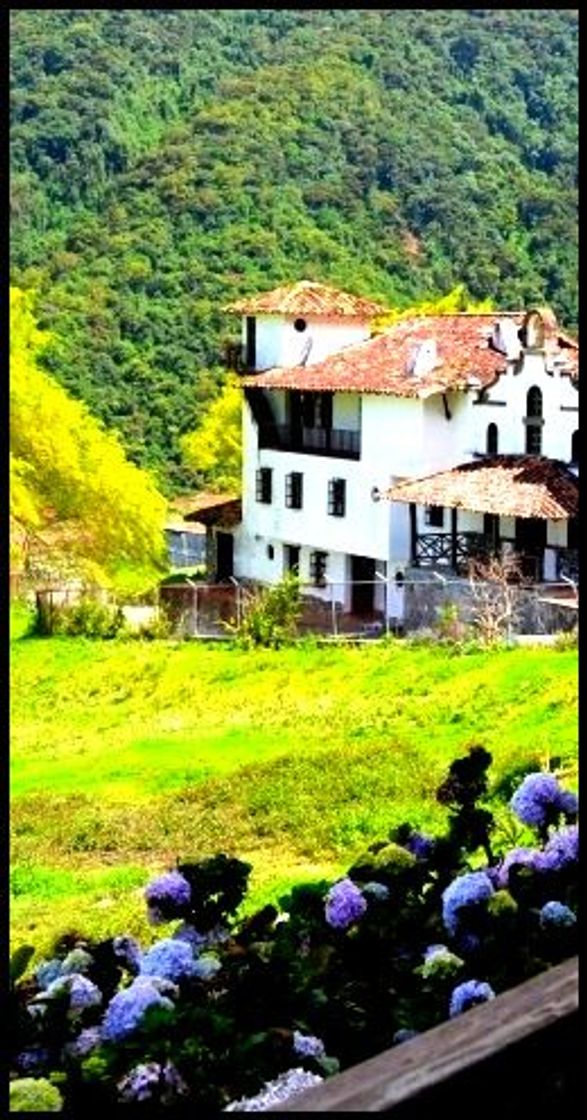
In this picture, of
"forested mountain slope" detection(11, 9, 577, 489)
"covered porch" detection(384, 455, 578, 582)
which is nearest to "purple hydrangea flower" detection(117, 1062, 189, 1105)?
"covered porch" detection(384, 455, 578, 582)

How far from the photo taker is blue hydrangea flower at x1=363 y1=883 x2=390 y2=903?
1.93 meters

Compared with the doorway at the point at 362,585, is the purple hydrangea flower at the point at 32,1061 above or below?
above

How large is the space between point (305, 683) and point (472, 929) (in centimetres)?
1133

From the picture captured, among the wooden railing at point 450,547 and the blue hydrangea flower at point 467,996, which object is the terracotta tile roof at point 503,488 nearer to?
the wooden railing at point 450,547

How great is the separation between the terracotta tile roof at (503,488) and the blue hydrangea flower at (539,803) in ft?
45.7

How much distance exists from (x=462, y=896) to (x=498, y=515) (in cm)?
1518

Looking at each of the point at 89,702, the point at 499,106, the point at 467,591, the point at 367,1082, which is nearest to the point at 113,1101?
the point at 367,1082

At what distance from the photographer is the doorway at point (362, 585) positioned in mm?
18219

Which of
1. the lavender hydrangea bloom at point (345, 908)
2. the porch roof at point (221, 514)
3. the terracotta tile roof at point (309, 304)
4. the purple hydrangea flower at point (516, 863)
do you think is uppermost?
the terracotta tile roof at point (309, 304)

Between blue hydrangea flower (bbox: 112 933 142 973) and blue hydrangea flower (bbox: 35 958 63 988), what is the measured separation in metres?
0.06

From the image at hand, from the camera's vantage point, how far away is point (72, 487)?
20.7 metres

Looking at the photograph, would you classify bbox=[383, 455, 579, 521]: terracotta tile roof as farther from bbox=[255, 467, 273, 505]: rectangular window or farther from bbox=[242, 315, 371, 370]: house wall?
bbox=[242, 315, 371, 370]: house wall

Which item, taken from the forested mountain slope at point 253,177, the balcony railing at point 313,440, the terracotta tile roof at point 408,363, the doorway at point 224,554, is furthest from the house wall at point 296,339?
the forested mountain slope at point 253,177
